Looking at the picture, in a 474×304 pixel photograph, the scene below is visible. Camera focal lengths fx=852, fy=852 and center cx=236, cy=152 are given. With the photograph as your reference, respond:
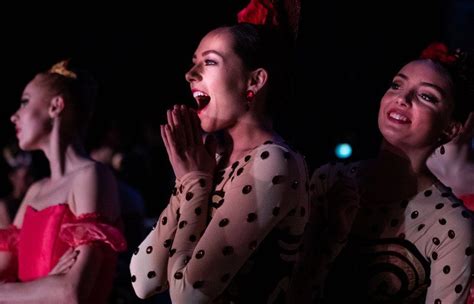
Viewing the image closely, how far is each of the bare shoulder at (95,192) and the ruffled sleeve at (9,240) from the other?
35 cm

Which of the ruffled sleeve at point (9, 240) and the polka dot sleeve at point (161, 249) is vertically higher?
the polka dot sleeve at point (161, 249)

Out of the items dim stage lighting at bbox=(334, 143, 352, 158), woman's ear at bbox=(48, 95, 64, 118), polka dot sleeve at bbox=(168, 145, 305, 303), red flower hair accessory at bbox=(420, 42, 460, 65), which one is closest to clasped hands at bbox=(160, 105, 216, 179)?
polka dot sleeve at bbox=(168, 145, 305, 303)

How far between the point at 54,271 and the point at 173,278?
1183mm

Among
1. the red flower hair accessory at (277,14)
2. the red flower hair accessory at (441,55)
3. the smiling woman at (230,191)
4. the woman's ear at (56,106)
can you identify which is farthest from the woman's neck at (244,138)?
the woman's ear at (56,106)

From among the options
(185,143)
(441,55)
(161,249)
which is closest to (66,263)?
(161,249)

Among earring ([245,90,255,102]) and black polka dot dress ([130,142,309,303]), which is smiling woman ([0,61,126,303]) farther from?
earring ([245,90,255,102])

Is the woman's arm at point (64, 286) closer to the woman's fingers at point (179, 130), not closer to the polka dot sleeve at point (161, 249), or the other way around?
the polka dot sleeve at point (161, 249)

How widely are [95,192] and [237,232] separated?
131 centimetres

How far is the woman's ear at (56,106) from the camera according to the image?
148 inches

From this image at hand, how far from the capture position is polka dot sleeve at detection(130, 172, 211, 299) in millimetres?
2480

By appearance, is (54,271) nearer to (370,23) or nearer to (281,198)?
(281,198)

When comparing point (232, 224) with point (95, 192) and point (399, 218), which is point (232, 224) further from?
point (95, 192)

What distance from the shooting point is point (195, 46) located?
7.12 meters

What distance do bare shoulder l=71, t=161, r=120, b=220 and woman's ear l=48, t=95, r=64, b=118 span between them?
0.31 metres
